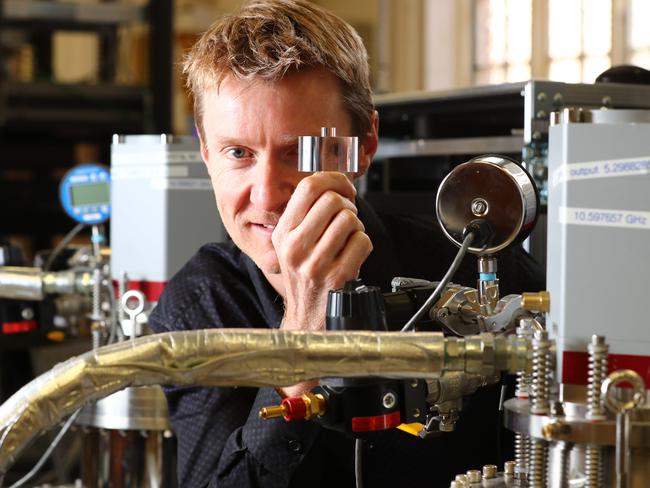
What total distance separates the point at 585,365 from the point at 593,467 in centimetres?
6

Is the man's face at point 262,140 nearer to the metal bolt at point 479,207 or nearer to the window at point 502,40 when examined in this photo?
the metal bolt at point 479,207

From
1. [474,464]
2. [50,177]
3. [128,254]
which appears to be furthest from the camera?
[50,177]

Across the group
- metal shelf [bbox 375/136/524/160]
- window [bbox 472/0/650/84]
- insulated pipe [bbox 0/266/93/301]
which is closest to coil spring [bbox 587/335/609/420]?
metal shelf [bbox 375/136/524/160]

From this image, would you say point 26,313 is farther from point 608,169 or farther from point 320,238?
point 608,169

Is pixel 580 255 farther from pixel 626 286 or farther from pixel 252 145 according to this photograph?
pixel 252 145

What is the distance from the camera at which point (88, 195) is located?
1.76 metres

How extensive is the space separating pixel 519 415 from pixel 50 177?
12.5ft

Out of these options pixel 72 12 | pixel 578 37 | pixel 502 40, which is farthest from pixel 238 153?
pixel 502 40

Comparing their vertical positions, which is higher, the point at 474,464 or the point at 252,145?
the point at 252,145

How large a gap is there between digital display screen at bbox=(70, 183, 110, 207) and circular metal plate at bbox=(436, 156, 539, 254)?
1.09 metres

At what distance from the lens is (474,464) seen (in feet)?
3.70

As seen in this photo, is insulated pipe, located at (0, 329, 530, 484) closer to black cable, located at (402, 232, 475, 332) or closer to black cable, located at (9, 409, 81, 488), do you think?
black cable, located at (402, 232, 475, 332)

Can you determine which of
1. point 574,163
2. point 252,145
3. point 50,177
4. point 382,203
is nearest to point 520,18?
point 50,177

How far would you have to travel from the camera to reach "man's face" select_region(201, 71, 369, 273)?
108cm
